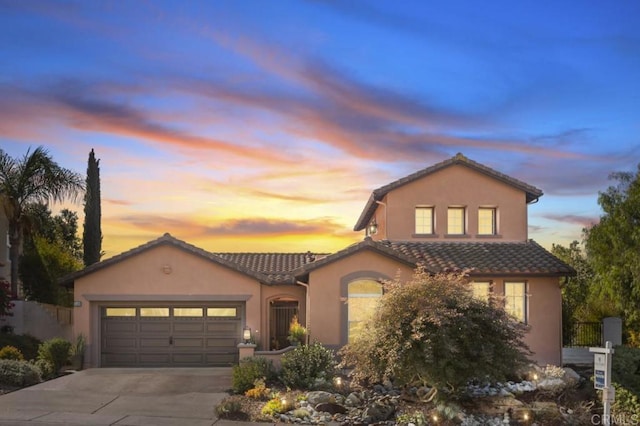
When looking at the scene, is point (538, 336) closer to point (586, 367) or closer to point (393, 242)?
point (586, 367)

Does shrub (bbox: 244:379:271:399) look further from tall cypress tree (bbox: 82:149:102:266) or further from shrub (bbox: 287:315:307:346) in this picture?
tall cypress tree (bbox: 82:149:102:266)

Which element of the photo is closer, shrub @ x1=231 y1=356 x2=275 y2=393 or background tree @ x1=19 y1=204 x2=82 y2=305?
shrub @ x1=231 y1=356 x2=275 y2=393

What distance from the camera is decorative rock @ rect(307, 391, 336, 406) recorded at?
20.2 metres

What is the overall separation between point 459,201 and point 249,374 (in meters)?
11.7

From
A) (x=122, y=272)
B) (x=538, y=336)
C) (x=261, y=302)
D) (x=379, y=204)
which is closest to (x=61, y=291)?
(x=122, y=272)

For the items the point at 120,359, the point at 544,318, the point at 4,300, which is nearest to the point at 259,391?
the point at 120,359

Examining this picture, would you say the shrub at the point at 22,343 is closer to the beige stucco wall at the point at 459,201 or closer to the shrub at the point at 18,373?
the shrub at the point at 18,373

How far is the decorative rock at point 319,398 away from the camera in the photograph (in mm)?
20250

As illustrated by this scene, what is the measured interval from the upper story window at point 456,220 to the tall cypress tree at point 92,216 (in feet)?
66.6

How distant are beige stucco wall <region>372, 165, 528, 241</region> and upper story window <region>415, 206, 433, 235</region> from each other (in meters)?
0.33

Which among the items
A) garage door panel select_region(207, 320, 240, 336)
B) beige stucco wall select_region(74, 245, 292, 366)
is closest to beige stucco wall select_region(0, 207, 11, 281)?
beige stucco wall select_region(74, 245, 292, 366)

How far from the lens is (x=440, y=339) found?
19234mm

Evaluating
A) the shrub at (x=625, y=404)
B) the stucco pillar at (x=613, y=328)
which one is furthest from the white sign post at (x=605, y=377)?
the stucco pillar at (x=613, y=328)

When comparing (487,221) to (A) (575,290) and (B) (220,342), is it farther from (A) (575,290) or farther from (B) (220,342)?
(A) (575,290)
